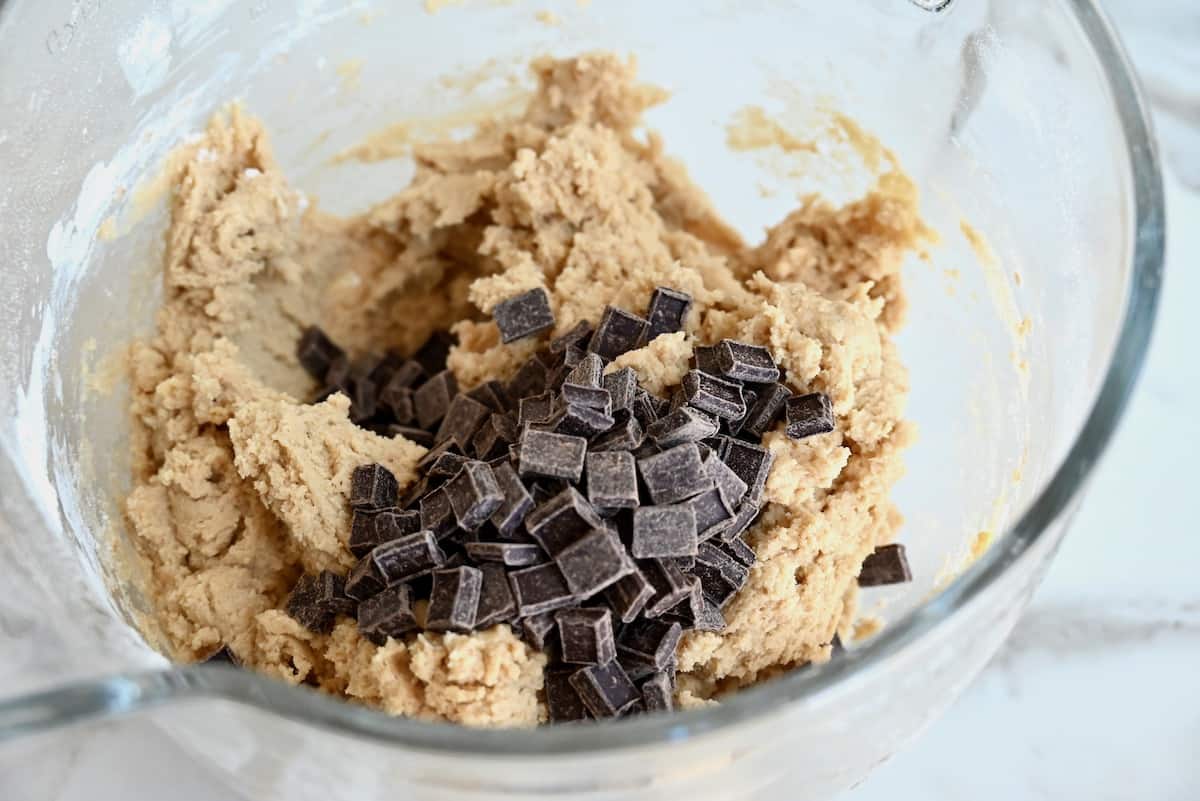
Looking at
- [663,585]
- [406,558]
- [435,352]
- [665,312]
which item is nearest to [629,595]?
[663,585]

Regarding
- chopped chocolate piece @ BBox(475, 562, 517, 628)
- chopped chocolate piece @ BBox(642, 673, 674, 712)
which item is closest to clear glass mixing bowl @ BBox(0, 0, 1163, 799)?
chopped chocolate piece @ BBox(642, 673, 674, 712)

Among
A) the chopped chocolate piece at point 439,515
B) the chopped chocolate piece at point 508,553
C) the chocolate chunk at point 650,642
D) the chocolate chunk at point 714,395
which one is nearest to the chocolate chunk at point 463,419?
the chopped chocolate piece at point 439,515

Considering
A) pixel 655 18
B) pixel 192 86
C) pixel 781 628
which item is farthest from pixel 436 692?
pixel 655 18

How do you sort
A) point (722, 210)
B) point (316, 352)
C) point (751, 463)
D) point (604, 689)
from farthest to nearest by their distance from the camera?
point (722, 210), point (316, 352), point (751, 463), point (604, 689)

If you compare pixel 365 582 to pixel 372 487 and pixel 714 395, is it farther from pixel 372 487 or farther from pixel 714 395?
pixel 714 395

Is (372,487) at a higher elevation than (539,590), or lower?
higher

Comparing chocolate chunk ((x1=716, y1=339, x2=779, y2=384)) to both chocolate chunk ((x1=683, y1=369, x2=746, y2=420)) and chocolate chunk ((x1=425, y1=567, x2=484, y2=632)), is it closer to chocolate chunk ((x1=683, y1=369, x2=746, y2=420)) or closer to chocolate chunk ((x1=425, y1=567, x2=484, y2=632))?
chocolate chunk ((x1=683, y1=369, x2=746, y2=420))
